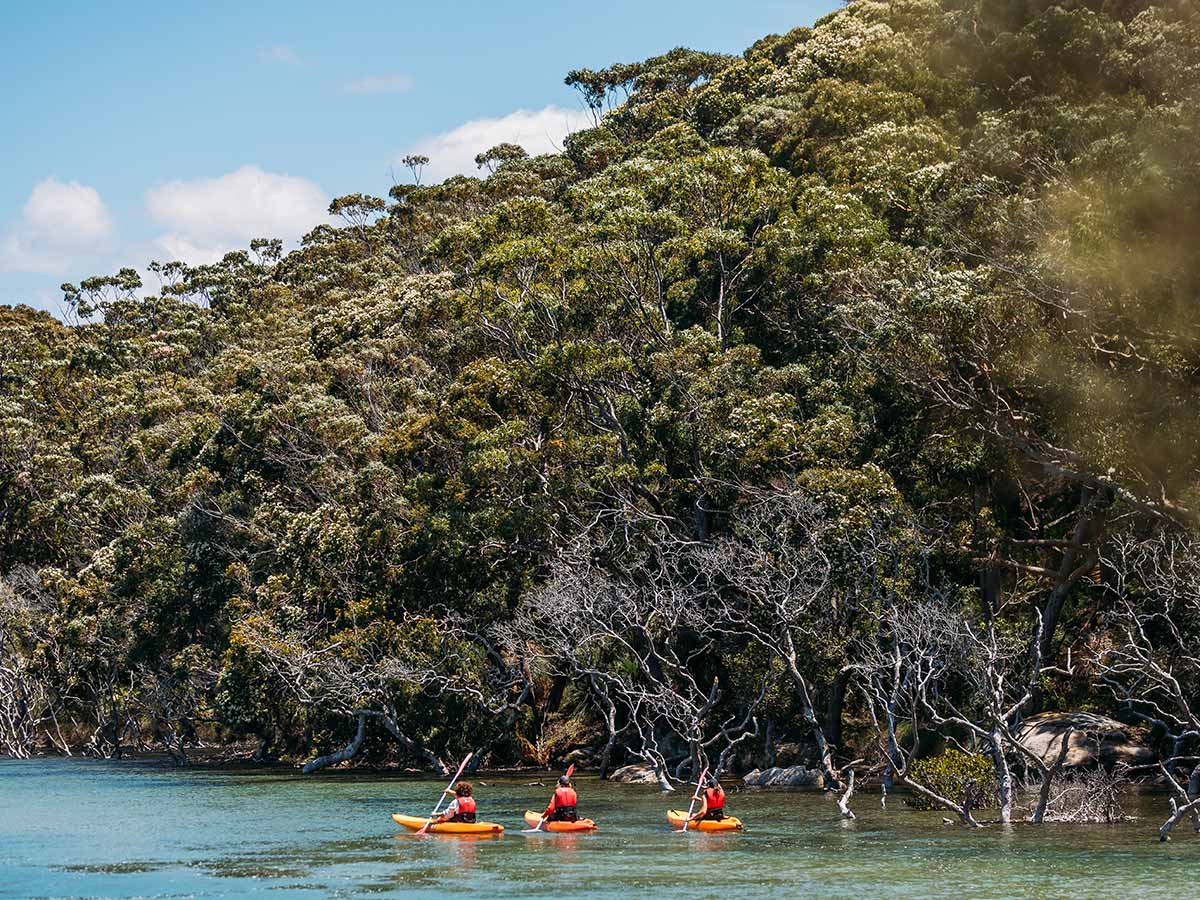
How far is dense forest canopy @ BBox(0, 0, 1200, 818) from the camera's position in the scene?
108 ft

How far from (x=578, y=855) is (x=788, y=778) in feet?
51.4

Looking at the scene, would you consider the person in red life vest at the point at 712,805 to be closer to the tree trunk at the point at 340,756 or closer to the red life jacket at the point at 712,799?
the red life jacket at the point at 712,799

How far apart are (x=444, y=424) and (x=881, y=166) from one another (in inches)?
612

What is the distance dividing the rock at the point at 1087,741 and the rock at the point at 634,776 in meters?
12.1

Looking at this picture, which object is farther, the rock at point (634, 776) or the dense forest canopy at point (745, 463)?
the rock at point (634, 776)

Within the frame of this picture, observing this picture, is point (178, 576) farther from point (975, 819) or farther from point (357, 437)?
point (975, 819)

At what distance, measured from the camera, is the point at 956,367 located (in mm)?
35188

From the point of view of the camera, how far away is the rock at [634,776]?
4462cm

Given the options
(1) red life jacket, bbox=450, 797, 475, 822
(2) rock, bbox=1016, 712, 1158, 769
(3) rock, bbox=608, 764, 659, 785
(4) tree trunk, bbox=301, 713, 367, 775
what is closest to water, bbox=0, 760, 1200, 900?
(1) red life jacket, bbox=450, 797, 475, 822

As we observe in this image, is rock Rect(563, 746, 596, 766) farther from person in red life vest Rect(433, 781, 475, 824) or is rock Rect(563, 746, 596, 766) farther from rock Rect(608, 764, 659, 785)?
person in red life vest Rect(433, 781, 475, 824)

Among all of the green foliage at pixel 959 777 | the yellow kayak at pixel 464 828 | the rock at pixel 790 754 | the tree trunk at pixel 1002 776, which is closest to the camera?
the tree trunk at pixel 1002 776

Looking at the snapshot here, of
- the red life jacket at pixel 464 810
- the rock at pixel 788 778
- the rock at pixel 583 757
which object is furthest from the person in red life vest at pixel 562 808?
the rock at pixel 583 757

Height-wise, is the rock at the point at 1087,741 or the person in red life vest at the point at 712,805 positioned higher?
the rock at the point at 1087,741

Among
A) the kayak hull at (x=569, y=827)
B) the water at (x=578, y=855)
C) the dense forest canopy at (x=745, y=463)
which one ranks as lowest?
the water at (x=578, y=855)
